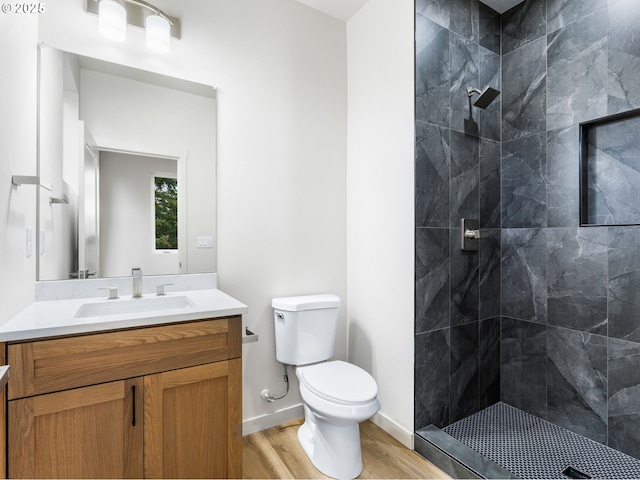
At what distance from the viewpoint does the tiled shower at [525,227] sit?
1.77 metres

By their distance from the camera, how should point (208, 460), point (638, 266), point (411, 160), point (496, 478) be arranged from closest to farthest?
1. point (208, 460)
2. point (496, 478)
3. point (638, 266)
4. point (411, 160)

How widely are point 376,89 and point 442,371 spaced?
172 cm

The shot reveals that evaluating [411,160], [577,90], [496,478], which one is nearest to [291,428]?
[496,478]

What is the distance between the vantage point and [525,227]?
7.11 ft

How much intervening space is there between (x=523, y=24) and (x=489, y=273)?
1.58 meters

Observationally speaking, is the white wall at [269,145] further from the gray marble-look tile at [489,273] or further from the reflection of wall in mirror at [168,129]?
the gray marble-look tile at [489,273]

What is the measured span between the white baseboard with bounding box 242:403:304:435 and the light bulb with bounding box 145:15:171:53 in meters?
2.05

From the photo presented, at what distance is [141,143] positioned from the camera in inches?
68.7

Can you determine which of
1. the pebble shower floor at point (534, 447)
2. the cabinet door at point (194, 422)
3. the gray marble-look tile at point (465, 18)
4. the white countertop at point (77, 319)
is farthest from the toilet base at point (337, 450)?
the gray marble-look tile at point (465, 18)

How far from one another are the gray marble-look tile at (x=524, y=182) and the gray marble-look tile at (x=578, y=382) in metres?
0.69

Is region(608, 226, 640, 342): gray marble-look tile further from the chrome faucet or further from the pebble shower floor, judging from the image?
the chrome faucet

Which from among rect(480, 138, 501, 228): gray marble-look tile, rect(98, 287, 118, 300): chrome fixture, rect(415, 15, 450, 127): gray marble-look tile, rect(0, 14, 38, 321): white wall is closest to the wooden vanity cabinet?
rect(0, 14, 38, 321): white wall

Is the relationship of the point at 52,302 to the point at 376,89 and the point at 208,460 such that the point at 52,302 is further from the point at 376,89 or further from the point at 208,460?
the point at 376,89

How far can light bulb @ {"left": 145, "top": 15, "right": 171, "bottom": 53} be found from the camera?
1678 millimetres
